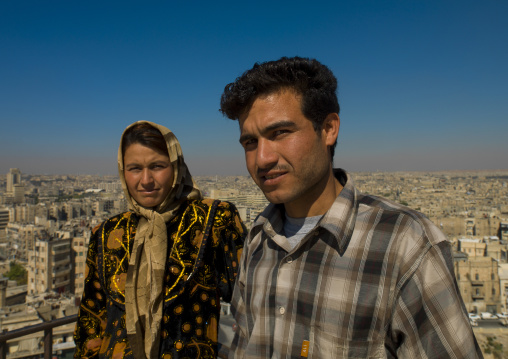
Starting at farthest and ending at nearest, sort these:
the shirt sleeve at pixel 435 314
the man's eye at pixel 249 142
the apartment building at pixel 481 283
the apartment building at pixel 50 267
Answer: the apartment building at pixel 50 267 → the apartment building at pixel 481 283 → the man's eye at pixel 249 142 → the shirt sleeve at pixel 435 314

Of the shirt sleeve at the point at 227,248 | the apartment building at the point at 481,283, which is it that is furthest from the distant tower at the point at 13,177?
the shirt sleeve at the point at 227,248

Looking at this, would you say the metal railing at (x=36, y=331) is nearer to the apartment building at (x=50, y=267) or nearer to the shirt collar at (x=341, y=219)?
the shirt collar at (x=341, y=219)

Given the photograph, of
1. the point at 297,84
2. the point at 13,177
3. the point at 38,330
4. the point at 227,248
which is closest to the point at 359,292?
the point at 297,84

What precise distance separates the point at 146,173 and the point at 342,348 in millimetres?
876

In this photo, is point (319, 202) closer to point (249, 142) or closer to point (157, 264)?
point (249, 142)

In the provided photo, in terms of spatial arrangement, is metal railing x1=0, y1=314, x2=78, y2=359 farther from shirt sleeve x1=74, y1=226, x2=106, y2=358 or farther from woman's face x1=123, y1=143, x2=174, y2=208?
woman's face x1=123, y1=143, x2=174, y2=208

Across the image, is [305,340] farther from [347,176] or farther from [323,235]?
[347,176]

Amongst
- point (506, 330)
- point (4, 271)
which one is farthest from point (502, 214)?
point (4, 271)

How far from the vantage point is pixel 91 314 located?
4.26 feet

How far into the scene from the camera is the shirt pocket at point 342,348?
2.28 feet

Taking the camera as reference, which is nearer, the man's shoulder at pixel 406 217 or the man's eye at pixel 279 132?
the man's shoulder at pixel 406 217

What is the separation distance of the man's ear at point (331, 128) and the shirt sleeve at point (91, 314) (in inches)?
38.9

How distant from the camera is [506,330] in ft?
35.5

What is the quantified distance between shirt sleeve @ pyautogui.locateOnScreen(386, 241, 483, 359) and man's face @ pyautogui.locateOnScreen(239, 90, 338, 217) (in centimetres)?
29
